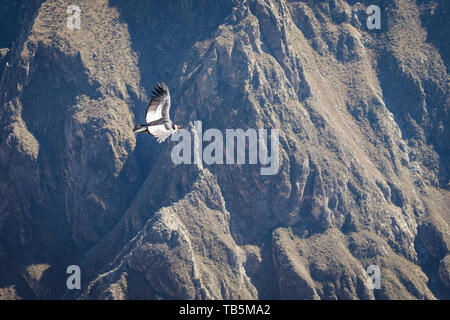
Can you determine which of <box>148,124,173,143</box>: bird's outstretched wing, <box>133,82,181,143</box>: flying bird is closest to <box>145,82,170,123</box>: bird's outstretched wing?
<box>133,82,181,143</box>: flying bird

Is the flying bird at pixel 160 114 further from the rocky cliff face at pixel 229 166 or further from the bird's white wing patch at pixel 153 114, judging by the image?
the rocky cliff face at pixel 229 166

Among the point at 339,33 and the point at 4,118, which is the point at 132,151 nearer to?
the point at 4,118

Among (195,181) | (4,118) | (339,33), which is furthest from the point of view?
(339,33)

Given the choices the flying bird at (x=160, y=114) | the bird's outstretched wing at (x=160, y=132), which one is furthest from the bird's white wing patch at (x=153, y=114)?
the bird's outstretched wing at (x=160, y=132)

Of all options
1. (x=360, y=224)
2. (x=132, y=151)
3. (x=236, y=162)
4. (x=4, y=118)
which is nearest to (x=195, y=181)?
(x=236, y=162)

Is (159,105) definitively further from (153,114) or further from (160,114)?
(153,114)

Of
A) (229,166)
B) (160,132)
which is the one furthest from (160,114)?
(229,166)
